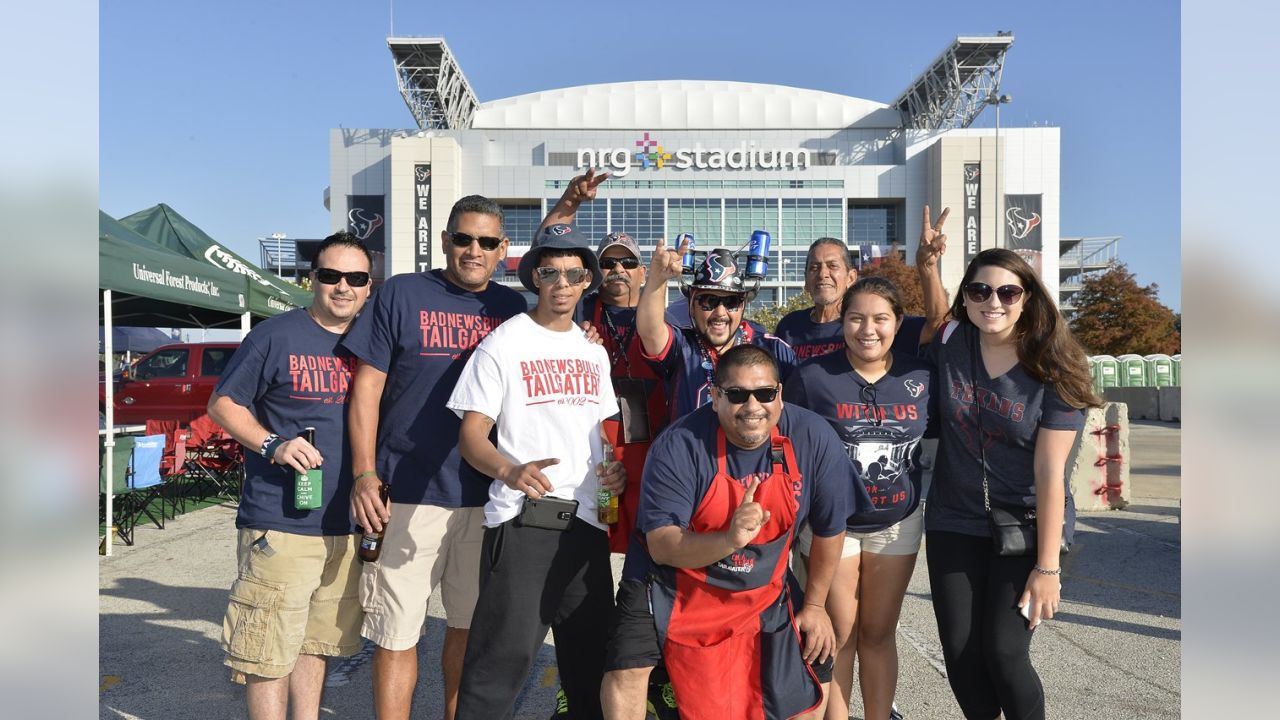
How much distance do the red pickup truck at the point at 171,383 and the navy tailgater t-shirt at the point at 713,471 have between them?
11411 millimetres

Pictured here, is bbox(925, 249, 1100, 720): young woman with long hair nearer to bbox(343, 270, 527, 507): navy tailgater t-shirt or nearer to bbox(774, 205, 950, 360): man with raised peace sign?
bbox(774, 205, 950, 360): man with raised peace sign

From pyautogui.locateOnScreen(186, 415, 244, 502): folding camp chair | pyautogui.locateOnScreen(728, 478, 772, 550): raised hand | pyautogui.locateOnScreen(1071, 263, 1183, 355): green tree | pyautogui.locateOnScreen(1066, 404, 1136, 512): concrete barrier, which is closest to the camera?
pyautogui.locateOnScreen(728, 478, 772, 550): raised hand

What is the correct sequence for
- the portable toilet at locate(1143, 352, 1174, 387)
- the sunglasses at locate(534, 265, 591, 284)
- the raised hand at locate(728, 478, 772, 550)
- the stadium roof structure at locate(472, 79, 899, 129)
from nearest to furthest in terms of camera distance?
the raised hand at locate(728, 478, 772, 550) < the sunglasses at locate(534, 265, 591, 284) < the portable toilet at locate(1143, 352, 1174, 387) < the stadium roof structure at locate(472, 79, 899, 129)

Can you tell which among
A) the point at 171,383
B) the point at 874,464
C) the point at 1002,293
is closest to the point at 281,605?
the point at 874,464

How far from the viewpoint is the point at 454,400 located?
9.96 ft

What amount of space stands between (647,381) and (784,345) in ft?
2.21

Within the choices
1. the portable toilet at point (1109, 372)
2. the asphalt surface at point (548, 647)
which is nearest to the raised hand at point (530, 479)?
the asphalt surface at point (548, 647)

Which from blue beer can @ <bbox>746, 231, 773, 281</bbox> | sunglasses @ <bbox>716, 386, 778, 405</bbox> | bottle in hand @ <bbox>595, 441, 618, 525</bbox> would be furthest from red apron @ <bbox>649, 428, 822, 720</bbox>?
blue beer can @ <bbox>746, 231, 773, 281</bbox>

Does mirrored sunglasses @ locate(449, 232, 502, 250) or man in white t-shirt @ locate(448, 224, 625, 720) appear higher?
mirrored sunglasses @ locate(449, 232, 502, 250)

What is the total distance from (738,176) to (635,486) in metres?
60.6

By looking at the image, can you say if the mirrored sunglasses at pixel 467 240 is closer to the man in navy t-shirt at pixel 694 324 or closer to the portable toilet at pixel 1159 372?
the man in navy t-shirt at pixel 694 324

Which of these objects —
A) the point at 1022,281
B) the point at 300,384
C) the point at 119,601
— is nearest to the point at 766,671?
the point at 1022,281

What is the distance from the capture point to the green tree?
134 feet
